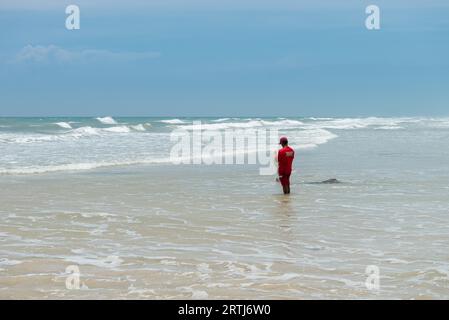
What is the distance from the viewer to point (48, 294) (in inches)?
231

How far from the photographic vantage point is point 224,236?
28.4ft

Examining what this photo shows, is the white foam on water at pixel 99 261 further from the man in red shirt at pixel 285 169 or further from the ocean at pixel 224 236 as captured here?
the man in red shirt at pixel 285 169

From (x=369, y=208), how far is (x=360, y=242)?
3060 millimetres

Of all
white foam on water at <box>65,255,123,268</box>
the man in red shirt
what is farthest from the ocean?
the man in red shirt

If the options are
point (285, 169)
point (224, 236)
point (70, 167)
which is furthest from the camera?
point (70, 167)

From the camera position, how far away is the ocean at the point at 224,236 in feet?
20.2

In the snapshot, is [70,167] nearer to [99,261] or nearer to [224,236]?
[224,236]

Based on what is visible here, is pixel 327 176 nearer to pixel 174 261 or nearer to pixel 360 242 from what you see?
pixel 360 242

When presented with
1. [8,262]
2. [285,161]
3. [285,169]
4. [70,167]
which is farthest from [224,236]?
[70,167]

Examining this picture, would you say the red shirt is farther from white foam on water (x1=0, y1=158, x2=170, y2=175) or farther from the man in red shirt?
white foam on water (x1=0, y1=158, x2=170, y2=175)
